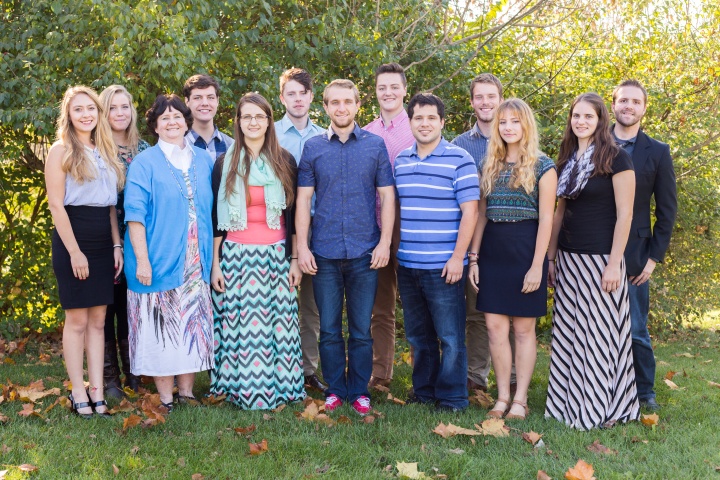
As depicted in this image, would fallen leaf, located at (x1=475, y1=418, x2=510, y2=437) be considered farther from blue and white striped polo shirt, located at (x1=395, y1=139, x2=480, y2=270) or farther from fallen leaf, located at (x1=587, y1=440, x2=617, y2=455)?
blue and white striped polo shirt, located at (x1=395, y1=139, x2=480, y2=270)

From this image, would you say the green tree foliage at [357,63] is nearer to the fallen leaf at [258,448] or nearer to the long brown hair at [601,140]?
the long brown hair at [601,140]

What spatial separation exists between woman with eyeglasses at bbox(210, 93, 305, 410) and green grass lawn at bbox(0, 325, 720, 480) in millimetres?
256

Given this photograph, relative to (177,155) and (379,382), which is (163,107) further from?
(379,382)

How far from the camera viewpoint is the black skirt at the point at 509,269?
4.81 m

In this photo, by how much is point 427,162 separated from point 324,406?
179 cm

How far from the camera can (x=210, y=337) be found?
5133mm

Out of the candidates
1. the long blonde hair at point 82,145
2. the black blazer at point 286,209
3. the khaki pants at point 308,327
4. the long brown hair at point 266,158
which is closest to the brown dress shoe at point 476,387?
the khaki pants at point 308,327

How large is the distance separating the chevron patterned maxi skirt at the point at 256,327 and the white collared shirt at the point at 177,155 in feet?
1.99

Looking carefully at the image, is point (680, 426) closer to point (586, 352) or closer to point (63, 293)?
point (586, 352)

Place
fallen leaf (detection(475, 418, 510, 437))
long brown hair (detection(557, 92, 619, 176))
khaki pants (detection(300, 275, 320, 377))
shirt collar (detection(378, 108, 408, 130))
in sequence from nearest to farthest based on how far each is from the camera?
fallen leaf (detection(475, 418, 510, 437))
long brown hair (detection(557, 92, 619, 176))
shirt collar (detection(378, 108, 408, 130))
khaki pants (detection(300, 275, 320, 377))

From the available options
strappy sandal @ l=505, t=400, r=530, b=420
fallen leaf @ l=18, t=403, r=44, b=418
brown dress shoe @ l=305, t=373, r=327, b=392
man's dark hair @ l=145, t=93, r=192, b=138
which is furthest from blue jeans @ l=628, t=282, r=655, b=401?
fallen leaf @ l=18, t=403, r=44, b=418

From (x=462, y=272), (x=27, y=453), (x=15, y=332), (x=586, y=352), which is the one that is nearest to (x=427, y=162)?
(x=462, y=272)

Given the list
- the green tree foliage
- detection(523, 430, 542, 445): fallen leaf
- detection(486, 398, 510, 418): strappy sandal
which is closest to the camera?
detection(523, 430, 542, 445): fallen leaf

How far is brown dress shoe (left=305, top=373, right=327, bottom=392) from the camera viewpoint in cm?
574
